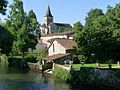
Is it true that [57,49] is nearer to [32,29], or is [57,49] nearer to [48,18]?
[32,29]

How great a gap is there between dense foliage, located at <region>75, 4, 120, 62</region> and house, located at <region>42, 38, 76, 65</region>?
19.2 meters

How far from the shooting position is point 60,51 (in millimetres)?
80250

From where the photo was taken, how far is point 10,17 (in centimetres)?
9044

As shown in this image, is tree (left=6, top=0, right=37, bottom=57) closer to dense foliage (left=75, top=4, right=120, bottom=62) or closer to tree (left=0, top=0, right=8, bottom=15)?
dense foliage (left=75, top=4, right=120, bottom=62)

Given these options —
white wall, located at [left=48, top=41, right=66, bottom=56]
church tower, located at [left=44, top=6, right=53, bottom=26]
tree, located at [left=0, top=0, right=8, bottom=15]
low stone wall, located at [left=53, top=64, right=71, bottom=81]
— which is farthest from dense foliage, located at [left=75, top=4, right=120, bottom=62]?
church tower, located at [left=44, top=6, right=53, bottom=26]

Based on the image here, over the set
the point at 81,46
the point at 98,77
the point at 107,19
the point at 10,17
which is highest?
the point at 10,17

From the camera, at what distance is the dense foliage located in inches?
1906

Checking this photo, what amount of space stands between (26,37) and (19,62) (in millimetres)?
6843

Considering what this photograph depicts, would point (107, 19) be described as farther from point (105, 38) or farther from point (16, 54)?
point (16, 54)

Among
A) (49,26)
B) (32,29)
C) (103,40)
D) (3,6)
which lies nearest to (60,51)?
(32,29)

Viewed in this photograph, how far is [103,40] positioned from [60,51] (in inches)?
1247

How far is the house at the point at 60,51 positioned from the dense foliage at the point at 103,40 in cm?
1920

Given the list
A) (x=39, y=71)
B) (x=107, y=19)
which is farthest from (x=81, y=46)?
(x=39, y=71)

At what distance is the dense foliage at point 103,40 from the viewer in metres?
48.4
